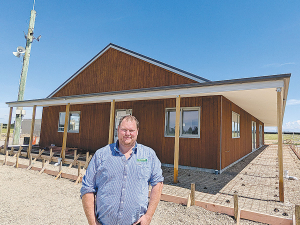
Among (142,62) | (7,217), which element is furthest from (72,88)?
(7,217)

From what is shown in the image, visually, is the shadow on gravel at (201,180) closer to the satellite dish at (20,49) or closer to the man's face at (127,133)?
the man's face at (127,133)

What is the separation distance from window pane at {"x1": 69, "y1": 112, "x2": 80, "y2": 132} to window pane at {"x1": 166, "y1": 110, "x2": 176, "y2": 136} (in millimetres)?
6854

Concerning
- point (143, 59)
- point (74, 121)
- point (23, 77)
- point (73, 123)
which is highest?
point (23, 77)

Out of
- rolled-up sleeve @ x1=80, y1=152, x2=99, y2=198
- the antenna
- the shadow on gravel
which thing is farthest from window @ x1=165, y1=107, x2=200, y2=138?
the antenna

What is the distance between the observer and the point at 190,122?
897 centimetres

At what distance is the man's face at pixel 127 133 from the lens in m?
1.95

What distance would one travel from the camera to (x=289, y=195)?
554cm

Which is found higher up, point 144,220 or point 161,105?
point 161,105

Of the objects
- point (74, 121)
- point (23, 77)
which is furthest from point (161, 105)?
point (23, 77)

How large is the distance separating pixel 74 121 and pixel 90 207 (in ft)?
40.6

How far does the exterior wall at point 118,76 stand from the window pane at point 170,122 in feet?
5.63

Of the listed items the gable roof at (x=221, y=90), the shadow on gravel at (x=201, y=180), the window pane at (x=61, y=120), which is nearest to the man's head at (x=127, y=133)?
the shadow on gravel at (x=201, y=180)

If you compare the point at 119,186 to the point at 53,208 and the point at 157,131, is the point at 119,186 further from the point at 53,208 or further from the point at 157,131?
the point at 157,131

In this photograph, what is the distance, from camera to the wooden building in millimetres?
6855
